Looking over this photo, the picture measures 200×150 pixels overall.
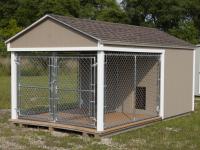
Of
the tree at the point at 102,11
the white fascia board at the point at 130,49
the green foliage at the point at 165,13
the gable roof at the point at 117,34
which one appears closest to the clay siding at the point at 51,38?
the gable roof at the point at 117,34

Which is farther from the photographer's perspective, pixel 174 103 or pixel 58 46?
pixel 174 103

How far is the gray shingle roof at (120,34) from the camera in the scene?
9.98 meters

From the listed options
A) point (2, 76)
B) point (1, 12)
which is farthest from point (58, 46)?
point (1, 12)

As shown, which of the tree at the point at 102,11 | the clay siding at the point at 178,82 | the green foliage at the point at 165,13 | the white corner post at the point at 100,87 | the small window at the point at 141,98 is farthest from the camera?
the tree at the point at 102,11

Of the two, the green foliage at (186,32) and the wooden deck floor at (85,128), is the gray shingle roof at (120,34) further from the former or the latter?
the green foliage at (186,32)

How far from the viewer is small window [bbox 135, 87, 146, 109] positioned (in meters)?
12.5

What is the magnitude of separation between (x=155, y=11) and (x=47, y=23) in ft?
139

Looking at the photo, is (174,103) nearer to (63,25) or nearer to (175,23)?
(63,25)

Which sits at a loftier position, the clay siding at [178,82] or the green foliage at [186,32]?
the green foliage at [186,32]

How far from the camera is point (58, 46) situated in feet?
33.8

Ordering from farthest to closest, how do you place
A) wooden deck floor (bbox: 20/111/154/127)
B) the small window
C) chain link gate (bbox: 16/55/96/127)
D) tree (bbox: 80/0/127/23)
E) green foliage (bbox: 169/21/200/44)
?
tree (bbox: 80/0/127/23) → green foliage (bbox: 169/21/200/44) → the small window → chain link gate (bbox: 16/55/96/127) → wooden deck floor (bbox: 20/111/154/127)

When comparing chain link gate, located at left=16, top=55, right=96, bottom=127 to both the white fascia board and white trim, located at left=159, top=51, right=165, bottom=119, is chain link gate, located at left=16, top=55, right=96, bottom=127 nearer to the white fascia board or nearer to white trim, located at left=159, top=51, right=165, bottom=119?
the white fascia board

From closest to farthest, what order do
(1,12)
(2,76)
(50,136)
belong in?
1. (50,136)
2. (2,76)
3. (1,12)

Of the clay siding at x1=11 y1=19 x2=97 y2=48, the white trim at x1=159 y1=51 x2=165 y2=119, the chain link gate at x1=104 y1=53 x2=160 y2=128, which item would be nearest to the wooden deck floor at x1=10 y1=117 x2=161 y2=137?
the white trim at x1=159 y1=51 x2=165 y2=119
